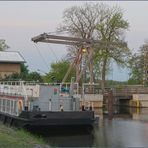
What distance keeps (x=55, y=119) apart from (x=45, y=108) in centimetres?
259

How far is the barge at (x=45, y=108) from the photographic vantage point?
2811 centimetres

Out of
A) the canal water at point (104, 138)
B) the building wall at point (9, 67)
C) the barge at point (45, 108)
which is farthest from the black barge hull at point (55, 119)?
the building wall at point (9, 67)

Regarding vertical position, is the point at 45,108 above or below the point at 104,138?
above

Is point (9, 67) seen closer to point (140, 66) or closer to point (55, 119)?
point (140, 66)

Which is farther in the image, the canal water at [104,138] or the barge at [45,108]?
the barge at [45,108]

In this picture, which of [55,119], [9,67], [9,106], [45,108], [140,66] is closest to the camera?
[55,119]

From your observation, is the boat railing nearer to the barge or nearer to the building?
the barge

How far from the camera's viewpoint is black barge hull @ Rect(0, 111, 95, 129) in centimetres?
2795

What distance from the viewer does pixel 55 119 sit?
28.1 m

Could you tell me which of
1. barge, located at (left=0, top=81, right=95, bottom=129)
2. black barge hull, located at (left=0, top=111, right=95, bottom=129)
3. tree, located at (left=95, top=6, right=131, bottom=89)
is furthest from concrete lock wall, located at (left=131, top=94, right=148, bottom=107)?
black barge hull, located at (left=0, top=111, right=95, bottom=129)

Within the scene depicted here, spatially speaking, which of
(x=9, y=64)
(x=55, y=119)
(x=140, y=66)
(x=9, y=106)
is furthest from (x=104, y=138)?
(x=140, y=66)

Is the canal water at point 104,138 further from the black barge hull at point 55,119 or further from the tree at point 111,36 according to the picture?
the tree at point 111,36

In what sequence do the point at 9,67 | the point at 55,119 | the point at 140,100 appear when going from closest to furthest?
the point at 55,119, the point at 140,100, the point at 9,67

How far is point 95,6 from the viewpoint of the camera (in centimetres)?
6838
